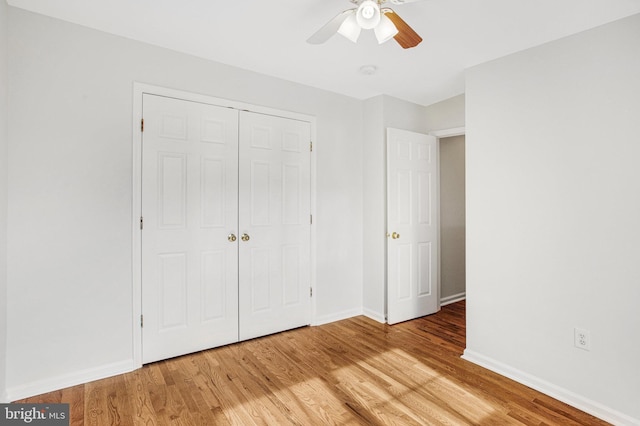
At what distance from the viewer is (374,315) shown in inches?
141

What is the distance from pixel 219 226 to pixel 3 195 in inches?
53.0

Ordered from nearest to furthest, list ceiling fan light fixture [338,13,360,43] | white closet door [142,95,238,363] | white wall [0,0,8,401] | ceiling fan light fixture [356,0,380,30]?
ceiling fan light fixture [356,0,380,30] < ceiling fan light fixture [338,13,360,43] < white wall [0,0,8,401] < white closet door [142,95,238,363]

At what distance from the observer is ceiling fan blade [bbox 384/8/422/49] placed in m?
1.69

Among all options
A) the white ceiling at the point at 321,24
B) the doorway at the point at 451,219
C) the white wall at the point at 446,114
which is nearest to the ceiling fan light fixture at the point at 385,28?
the white ceiling at the point at 321,24

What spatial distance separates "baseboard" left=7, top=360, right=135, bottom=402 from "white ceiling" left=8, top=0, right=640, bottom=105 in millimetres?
2373

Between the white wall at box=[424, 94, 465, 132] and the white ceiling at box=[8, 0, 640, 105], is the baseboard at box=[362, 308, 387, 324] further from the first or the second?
the white ceiling at box=[8, 0, 640, 105]

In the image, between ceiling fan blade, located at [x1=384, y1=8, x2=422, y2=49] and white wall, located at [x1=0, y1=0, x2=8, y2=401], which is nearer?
ceiling fan blade, located at [x1=384, y1=8, x2=422, y2=49]

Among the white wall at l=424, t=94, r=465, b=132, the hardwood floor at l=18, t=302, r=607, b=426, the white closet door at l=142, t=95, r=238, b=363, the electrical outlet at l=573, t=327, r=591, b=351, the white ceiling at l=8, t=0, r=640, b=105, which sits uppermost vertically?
the white ceiling at l=8, t=0, r=640, b=105

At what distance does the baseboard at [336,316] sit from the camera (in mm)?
3400

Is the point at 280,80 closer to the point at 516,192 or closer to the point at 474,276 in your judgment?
the point at 516,192

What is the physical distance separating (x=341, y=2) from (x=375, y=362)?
2546 millimetres

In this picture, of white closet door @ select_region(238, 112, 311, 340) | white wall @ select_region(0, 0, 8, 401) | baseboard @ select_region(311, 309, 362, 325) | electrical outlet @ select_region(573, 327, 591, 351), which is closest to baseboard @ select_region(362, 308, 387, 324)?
baseboard @ select_region(311, 309, 362, 325)

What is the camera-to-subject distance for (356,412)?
77.3 inches

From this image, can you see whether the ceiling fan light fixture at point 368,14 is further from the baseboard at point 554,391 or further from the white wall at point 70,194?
the baseboard at point 554,391
